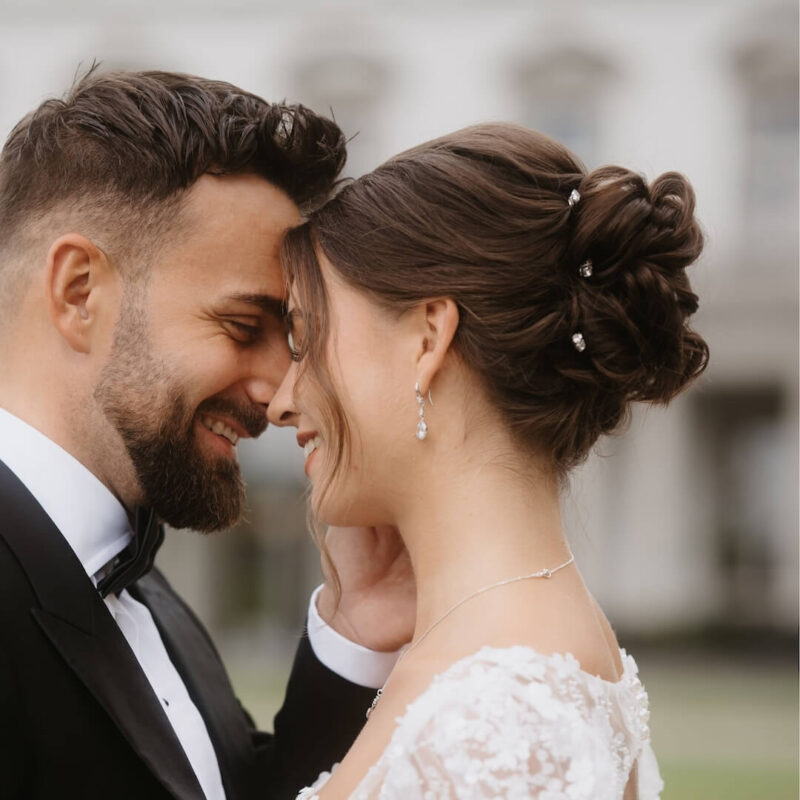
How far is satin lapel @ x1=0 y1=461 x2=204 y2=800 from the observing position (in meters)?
2.72

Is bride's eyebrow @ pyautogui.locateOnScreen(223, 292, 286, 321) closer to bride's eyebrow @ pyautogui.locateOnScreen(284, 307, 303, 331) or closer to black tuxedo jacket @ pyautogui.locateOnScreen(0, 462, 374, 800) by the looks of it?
bride's eyebrow @ pyautogui.locateOnScreen(284, 307, 303, 331)

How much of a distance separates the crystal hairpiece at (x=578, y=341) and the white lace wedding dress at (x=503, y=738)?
2.22 ft

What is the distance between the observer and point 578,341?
2.78m

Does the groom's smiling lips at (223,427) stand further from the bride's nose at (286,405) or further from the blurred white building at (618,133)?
the blurred white building at (618,133)

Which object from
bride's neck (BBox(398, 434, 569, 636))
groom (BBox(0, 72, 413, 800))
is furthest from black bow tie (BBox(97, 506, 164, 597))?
bride's neck (BBox(398, 434, 569, 636))

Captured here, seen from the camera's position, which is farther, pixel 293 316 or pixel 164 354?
pixel 164 354

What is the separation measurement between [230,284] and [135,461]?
533 millimetres

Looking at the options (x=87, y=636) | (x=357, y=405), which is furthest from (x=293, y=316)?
(x=87, y=636)

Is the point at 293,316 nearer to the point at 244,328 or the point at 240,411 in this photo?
the point at 244,328

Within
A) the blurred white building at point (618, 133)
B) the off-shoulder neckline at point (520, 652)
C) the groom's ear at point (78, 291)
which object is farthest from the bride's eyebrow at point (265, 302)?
the blurred white building at point (618, 133)

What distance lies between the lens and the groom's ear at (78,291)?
327 cm

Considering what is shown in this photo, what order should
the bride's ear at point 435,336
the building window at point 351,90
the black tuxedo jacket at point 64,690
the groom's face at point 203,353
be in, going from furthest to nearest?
1. the building window at point 351,90
2. the groom's face at point 203,353
3. the bride's ear at point 435,336
4. the black tuxedo jacket at point 64,690

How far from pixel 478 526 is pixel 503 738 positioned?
1.66 feet

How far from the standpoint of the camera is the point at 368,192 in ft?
9.64
